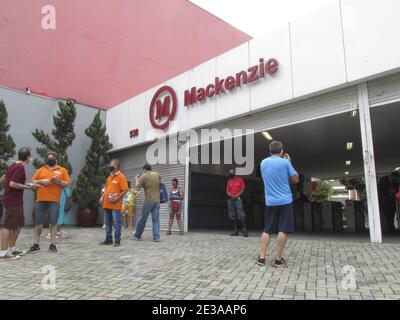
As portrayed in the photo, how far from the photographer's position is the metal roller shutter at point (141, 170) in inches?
434

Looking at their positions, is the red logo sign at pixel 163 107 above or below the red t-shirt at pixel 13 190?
above

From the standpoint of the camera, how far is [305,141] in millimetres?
12023

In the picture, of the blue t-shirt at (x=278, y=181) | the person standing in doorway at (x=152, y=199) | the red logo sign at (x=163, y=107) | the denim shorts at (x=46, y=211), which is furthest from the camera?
the red logo sign at (x=163, y=107)

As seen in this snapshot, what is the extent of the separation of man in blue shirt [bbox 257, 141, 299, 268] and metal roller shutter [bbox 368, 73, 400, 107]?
327 cm

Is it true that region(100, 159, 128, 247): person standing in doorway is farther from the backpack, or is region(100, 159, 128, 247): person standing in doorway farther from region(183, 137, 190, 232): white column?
region(183, 137, 190, 232): white column

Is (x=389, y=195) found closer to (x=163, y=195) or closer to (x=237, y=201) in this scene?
(x=237, y=201)

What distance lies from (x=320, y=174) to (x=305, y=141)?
33.3 feet

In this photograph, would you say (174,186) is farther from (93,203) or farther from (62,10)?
(62,10)

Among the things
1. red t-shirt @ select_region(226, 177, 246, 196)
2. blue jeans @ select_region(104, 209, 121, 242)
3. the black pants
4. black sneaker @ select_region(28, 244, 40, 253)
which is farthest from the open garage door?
black sneaker @ select_region(28, 244, 40, 253)

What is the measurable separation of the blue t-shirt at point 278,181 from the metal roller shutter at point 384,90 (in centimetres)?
327

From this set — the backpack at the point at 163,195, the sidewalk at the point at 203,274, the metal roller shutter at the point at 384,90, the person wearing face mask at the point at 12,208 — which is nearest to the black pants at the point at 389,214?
the sidewalk at the point at 203,274

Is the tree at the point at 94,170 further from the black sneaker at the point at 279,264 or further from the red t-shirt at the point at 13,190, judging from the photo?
the black sneaker at the point at 279,264

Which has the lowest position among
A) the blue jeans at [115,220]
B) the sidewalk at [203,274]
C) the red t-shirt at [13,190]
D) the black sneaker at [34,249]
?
the sidewalk at [203,274]

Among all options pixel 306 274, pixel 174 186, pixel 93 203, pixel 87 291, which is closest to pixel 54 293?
pixel 87 291
